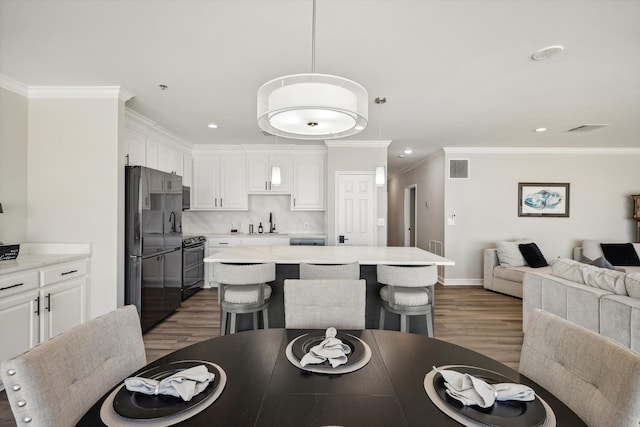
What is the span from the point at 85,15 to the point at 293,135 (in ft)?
4.95

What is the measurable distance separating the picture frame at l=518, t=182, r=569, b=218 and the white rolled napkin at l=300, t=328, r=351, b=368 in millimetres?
5576

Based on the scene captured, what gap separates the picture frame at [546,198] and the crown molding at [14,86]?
701cm

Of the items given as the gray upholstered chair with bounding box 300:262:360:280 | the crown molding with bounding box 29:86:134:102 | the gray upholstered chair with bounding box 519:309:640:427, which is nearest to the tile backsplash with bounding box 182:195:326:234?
the crown molding with bounding box 29:86:134:102

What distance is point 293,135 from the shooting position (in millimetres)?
1768

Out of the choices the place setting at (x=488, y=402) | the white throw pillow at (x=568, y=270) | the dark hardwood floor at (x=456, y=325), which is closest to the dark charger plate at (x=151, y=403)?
the place setting at (x=488, y=402)

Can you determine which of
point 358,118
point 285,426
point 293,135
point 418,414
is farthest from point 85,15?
point 418,414

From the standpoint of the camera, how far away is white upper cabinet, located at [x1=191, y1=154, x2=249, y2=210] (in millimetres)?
5516

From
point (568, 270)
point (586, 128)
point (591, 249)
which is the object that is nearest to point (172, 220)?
point (568, 270)

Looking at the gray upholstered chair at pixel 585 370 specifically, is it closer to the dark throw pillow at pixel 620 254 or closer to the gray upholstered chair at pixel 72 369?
the gray upholstered chair at pixel 72 369

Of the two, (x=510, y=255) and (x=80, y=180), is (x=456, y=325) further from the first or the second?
(x=80, y=180)

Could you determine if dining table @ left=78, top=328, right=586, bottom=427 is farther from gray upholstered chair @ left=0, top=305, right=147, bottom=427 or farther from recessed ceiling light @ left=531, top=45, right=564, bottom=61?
recessed ceiling light @ left=531, top=45, right=564, bottom=61

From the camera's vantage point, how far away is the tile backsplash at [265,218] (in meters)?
5.89

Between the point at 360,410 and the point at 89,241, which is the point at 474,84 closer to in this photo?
the point at 360,410

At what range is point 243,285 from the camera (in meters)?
2.60
